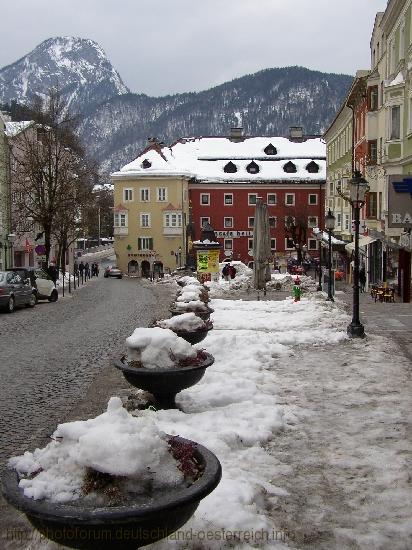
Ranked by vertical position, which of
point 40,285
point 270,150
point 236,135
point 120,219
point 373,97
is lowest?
point 40,285

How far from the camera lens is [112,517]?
382 cm

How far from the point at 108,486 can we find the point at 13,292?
23100 mm

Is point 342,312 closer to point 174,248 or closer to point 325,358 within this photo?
point 325,358

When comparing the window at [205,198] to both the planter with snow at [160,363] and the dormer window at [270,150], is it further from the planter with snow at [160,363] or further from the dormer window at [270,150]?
the planter with snow at [160,363]

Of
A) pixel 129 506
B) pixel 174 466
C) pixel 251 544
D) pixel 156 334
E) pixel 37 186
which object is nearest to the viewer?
pixel 129 506

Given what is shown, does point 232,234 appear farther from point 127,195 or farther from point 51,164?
point 51,164

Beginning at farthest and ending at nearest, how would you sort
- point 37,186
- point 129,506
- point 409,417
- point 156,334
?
point 37,186, point 409,417, point 156,334, point 129,506

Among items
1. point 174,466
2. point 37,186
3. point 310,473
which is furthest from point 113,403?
point 37,186

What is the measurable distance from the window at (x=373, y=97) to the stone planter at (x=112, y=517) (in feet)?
108

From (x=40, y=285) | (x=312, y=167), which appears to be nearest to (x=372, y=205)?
(x=40, y=285)

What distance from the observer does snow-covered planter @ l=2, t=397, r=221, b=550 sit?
388cm

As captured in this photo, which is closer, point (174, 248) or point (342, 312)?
point (342, 312)

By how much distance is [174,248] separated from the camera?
3051 inches

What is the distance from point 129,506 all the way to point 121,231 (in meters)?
75.7
